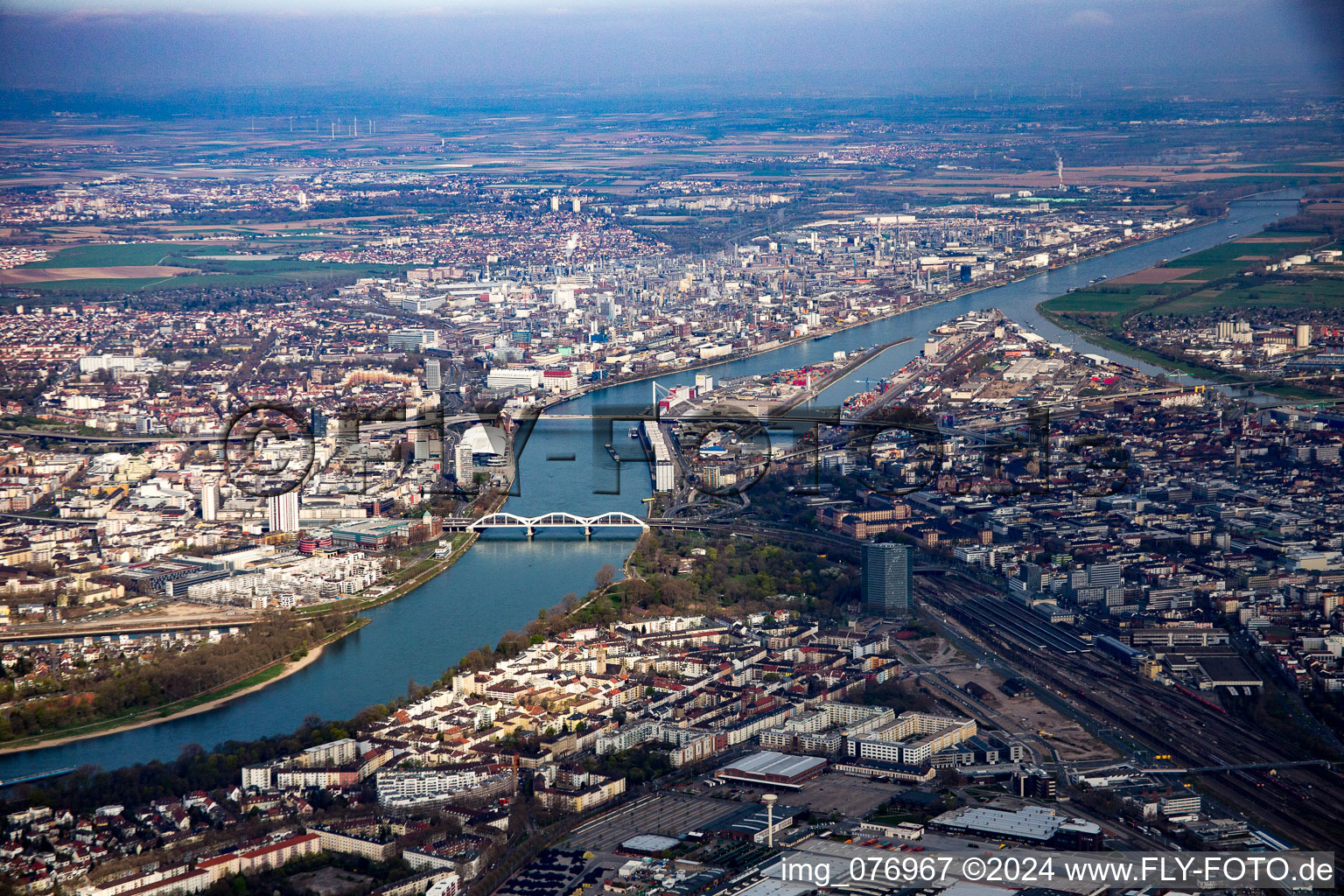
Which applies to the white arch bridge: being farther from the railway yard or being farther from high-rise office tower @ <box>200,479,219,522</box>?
the railway yard

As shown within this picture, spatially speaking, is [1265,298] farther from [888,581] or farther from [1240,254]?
[888,581]

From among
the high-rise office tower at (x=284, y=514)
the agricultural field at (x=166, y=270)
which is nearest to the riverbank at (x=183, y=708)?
the high-rise office tower at (x=284, y=514)

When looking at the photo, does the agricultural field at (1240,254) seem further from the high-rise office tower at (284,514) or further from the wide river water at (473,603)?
the high-rise office tower at (284,514)

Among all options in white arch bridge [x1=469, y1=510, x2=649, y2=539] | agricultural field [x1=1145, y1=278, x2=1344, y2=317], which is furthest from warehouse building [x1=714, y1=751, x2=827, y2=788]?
agricultural field [x1=1145, y1=278, x2=1344, y2=317]

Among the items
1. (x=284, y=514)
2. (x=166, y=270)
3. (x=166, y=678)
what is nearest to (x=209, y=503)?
(x=284, y=514)

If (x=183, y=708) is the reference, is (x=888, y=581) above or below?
above

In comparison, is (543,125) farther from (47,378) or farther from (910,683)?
(910,683)
